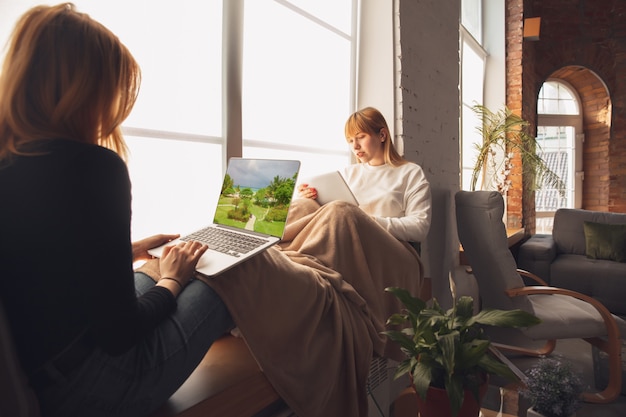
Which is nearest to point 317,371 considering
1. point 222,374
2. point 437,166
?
point 222,374

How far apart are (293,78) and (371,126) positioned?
0.50 meters

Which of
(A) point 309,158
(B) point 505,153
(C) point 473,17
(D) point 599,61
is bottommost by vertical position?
(A) point 309,158

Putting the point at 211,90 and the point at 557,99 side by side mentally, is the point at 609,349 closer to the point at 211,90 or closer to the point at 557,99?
the point at 211,90

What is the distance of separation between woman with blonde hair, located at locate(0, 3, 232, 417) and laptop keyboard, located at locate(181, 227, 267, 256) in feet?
1.02

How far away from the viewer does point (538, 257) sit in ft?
13.5

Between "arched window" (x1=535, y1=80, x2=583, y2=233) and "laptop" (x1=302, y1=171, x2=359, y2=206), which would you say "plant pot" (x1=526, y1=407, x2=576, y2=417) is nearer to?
"laptop" (x1=302, y1=171, x2=359, y2=206)

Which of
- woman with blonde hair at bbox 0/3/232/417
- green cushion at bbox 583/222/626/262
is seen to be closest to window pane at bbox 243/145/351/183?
woman with blonde hair at bbox 0/3/232/417

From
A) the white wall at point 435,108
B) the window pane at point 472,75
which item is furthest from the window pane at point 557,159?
the white wall at point 435,108

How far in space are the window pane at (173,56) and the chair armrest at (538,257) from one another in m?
3.52

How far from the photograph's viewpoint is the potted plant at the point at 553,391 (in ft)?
3.48

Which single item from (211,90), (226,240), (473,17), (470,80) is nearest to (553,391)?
(226,240)

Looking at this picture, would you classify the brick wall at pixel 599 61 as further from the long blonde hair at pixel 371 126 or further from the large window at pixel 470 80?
the long blonde hair at pixel 371 126

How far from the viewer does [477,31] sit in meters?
5.12

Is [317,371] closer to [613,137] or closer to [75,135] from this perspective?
[75,135]
